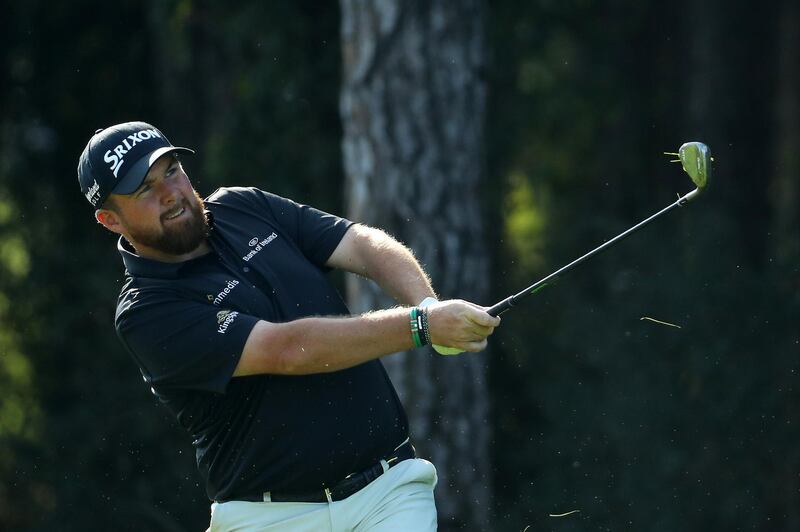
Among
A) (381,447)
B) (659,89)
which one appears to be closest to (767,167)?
(659,89)

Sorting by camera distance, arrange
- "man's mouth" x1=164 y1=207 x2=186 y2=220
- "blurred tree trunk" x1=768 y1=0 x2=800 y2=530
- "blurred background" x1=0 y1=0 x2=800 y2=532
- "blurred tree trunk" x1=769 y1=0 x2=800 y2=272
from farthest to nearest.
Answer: "blurred tree trunk" x1=769 y1=0 x2=800 y2=272 → "blurred tree trunk" x1=768 y1=0 x2=800 y2=530 → "blurred background" x1=0 y1=0 x2=800 y2=532 → "man's mouth" x1=164 y1=207 x2=186 y2=220

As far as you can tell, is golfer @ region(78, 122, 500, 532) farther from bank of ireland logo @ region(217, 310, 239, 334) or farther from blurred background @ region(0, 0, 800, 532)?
blurred background @ region(0, 0, 800, 532)

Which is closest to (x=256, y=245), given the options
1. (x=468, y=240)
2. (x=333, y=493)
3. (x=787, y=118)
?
(x=333, y=493)

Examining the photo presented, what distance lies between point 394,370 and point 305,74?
8.80 feet

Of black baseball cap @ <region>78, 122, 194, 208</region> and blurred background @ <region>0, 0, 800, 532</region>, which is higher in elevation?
black baseball cap @ <region>78, 122, 194, 208</region>

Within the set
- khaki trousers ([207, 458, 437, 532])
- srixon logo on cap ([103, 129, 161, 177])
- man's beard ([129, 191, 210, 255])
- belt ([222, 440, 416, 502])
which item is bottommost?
khaki trousers ([207, 458, 437, 532])

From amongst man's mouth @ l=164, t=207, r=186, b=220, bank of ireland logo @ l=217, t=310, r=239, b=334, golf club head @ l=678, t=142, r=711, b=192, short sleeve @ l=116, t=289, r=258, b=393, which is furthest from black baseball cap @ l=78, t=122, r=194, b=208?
golf club head @ l=678, t=142, r=711, b=192

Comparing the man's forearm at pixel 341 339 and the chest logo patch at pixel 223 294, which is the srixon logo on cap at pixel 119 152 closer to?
the chest logo patch at pixel 223 294

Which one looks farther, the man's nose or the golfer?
the man's nose

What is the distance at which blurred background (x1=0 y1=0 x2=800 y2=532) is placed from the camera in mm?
7906

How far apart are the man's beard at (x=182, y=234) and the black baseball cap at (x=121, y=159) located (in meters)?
0.19

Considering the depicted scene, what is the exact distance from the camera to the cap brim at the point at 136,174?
4793 millimetres

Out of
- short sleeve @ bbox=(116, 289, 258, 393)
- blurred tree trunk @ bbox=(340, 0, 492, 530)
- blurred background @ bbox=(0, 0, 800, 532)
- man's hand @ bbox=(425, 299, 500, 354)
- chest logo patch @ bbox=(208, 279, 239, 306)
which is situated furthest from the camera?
blurred background @ bbox=(0, 0, 800, 532)

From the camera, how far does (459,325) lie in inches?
168
